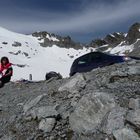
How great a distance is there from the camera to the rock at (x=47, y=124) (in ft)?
41.4

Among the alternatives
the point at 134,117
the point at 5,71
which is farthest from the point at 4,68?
the point at 134,117

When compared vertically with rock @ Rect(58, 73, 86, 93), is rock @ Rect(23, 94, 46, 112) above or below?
below

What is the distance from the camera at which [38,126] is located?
12.9 m

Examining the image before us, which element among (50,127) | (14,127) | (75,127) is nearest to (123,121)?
(75,127)

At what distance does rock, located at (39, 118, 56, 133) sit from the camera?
41.4 feet

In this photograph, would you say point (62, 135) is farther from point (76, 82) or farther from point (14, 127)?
point (76, 82)

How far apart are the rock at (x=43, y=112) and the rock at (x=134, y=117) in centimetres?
262

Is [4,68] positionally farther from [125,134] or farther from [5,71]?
[125,134]

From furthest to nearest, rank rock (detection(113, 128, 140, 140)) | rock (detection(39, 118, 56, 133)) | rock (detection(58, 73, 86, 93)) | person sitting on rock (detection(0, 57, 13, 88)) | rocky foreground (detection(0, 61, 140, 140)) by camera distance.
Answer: person sitting on rock (detection(0, 57, 13, 88))
rock (detection(58, 73, 86, 93))
rock (detection(39, 118, 56, 133))
rocky foreground (detection(0, 61, 140, 140))
rock (detection(113, 128, 140, 140))

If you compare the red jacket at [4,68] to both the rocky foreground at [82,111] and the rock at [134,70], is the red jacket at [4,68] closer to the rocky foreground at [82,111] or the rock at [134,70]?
the rocky foreground at [82,111]

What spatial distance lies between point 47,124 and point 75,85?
2545 mm

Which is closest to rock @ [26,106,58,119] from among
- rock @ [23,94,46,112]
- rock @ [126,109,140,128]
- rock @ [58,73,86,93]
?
rock @ [23,94,46,112]

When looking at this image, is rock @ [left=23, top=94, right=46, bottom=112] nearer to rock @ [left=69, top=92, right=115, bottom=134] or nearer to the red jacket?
rock @ [left=69, top=92, right=115, bottom=134]

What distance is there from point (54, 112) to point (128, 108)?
2555 mm
